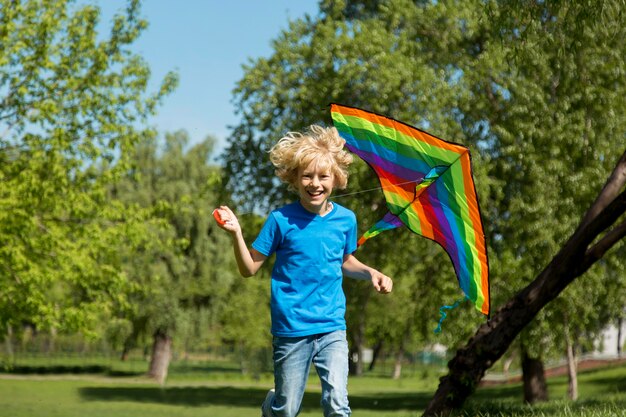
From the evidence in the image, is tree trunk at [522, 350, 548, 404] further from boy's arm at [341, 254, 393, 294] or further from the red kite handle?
the red kite handle

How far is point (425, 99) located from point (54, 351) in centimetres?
5189

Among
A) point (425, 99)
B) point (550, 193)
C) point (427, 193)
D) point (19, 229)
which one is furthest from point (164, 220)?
point (427, 193)

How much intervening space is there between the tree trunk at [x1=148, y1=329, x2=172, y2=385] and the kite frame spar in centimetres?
3770

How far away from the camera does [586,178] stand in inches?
887

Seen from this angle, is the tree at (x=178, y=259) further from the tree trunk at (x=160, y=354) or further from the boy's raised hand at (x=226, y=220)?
the boy's raised hand at (x=226, y=220)

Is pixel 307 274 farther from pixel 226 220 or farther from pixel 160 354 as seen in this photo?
pixel 160 354

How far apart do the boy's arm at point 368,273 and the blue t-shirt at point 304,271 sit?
0.23 m

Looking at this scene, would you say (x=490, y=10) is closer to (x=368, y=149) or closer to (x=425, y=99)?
(x=368, y=149)

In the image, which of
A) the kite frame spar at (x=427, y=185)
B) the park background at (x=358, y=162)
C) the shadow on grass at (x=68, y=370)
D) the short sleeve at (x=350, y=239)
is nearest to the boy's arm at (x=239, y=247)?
the short sleeve at (x=350, y=239)

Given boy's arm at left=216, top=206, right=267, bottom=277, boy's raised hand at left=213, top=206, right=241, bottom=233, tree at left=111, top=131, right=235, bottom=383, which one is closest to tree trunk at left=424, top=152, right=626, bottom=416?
boy's arm at left=216, top=206, right=267, bottom=277

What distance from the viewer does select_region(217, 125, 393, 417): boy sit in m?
5.49

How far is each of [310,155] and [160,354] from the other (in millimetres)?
42764

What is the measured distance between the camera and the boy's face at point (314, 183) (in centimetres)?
557

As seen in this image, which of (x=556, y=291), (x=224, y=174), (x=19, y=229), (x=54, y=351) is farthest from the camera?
(x=54, y=351)
